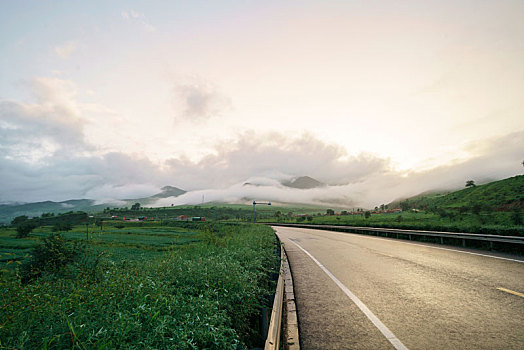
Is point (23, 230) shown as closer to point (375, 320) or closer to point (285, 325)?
point (285, 325)

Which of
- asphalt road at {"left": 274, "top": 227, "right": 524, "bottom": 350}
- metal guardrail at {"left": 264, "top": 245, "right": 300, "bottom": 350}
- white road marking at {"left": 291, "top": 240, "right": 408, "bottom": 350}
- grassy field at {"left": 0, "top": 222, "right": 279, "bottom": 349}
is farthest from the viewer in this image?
asphalt road at {"left": 274, "top": 227, "right": 524, "bottom": 350}

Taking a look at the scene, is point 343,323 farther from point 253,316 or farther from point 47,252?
point 47,252

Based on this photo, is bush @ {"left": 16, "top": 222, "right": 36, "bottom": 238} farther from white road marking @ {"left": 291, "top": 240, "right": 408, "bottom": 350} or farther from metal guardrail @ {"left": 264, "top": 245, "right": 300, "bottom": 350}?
white road marking @ {"left": 291, "top": 240, "right": 408, "bottom": 350}

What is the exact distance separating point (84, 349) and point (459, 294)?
25.5 ft

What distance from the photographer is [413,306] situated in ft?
19.5

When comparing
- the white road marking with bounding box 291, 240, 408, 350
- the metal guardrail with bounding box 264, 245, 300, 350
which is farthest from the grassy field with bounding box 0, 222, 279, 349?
the white road marking with bounding box 291, 240, 408, 350

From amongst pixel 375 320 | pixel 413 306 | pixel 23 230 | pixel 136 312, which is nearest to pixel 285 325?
pixel 375 320

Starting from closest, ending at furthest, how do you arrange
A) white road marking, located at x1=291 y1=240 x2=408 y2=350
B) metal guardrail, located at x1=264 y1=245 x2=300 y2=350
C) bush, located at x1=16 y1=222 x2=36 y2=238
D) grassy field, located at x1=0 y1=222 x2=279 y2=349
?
grassy field, located at x1=0 y1=222 x2=279 y2=349 → metal guardrail, located at x1=264 y1=245 x2=300 y2=350 → white road marking, located at x1=291 y1=240 x2=408 y2=350 → bush, located at x1=16 y1=222 x2=36 y2=238

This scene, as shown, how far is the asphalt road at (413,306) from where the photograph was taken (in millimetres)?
4355

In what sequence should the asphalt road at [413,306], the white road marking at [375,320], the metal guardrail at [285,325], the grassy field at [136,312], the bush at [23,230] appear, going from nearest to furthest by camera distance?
the grassy field at [136,312] < the metal guardrail at [285,325] < the white road marking at [375,320] < the asphalt road at [413,306] < the bush at [23,230]

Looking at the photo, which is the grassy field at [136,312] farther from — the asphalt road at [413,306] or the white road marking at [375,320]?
the white road marking at [375,320]

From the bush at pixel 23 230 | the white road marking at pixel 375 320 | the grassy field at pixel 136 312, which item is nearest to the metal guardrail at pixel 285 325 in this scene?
the grassy field at pixel 136 312

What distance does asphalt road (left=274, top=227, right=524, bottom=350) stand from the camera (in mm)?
4355

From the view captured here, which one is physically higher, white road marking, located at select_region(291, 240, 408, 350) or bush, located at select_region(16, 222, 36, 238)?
bush, located at select_region(16, 222, 36, 238)
